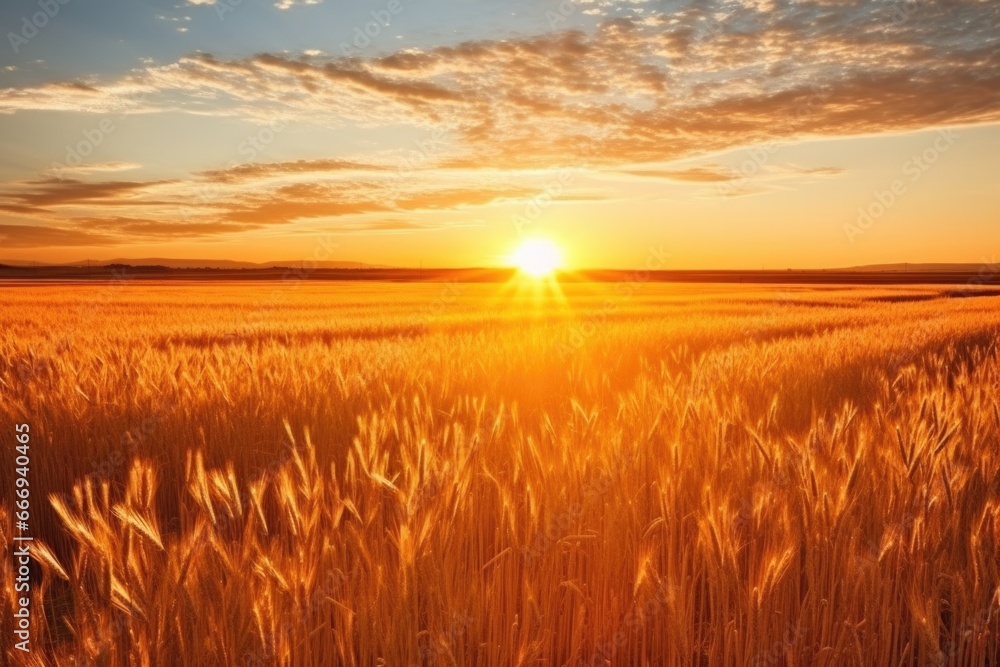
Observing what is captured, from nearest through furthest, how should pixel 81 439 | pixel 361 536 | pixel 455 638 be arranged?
pixel 455 638 → pixel 361 536 → pixel 81 439

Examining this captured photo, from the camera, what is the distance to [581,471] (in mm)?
2143

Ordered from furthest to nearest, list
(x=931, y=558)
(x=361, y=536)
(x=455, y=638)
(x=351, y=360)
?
(x=351, y=360) < (x=931, y=558) < (x=361, y=536) < (x=455, y=638)

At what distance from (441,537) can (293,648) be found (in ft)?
1.33

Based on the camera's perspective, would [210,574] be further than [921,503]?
No

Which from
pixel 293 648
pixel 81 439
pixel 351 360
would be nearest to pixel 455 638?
pixel 293 648

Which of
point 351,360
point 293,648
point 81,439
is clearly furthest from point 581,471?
point 351,360

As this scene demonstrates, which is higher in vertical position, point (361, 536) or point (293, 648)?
point (361, 536)

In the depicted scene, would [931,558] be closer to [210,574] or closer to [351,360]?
[210,574]

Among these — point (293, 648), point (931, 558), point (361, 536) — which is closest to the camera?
point (293, 648)

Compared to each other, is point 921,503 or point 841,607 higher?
point 921,503

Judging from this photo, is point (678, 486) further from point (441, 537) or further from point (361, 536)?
point (361, 536)

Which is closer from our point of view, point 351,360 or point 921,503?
point 921,503

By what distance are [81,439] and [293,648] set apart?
2991 mm

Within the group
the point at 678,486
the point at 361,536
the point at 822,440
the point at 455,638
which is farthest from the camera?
the point at 822,440
